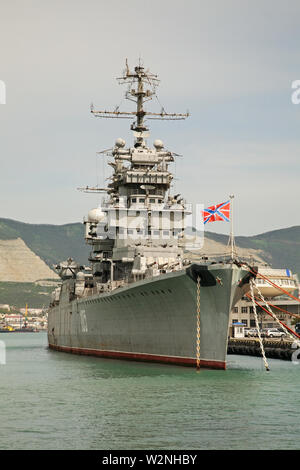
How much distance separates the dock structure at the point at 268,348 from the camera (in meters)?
48.3

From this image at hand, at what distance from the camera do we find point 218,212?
114 ft

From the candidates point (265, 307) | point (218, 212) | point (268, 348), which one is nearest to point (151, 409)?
point (218, 212)

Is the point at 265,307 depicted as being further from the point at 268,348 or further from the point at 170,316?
the point at 170,316

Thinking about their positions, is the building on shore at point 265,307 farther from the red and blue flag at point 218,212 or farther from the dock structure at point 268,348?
the red and blue flag at point 218,212

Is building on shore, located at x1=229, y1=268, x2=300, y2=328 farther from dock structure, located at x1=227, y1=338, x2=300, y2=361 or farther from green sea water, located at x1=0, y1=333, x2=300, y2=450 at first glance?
green sea water, located at x1=0, y1=333, x2=300, y2=450

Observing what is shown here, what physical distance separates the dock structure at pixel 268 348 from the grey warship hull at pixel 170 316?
1348 cm

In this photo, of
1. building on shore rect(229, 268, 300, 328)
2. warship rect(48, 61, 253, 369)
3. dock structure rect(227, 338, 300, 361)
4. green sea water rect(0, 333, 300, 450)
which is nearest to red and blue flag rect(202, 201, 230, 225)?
warship rect(48, 61, 253, 369)

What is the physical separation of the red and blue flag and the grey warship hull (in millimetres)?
3373

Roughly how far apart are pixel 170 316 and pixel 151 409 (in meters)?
12.1

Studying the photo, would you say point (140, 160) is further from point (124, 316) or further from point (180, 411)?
point (180, 411)

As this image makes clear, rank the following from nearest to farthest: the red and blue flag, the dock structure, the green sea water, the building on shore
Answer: the green sea water, the red and blue flag, the dock structure, the building on shore

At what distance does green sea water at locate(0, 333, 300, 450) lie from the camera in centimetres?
1834

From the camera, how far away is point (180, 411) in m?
22.4
